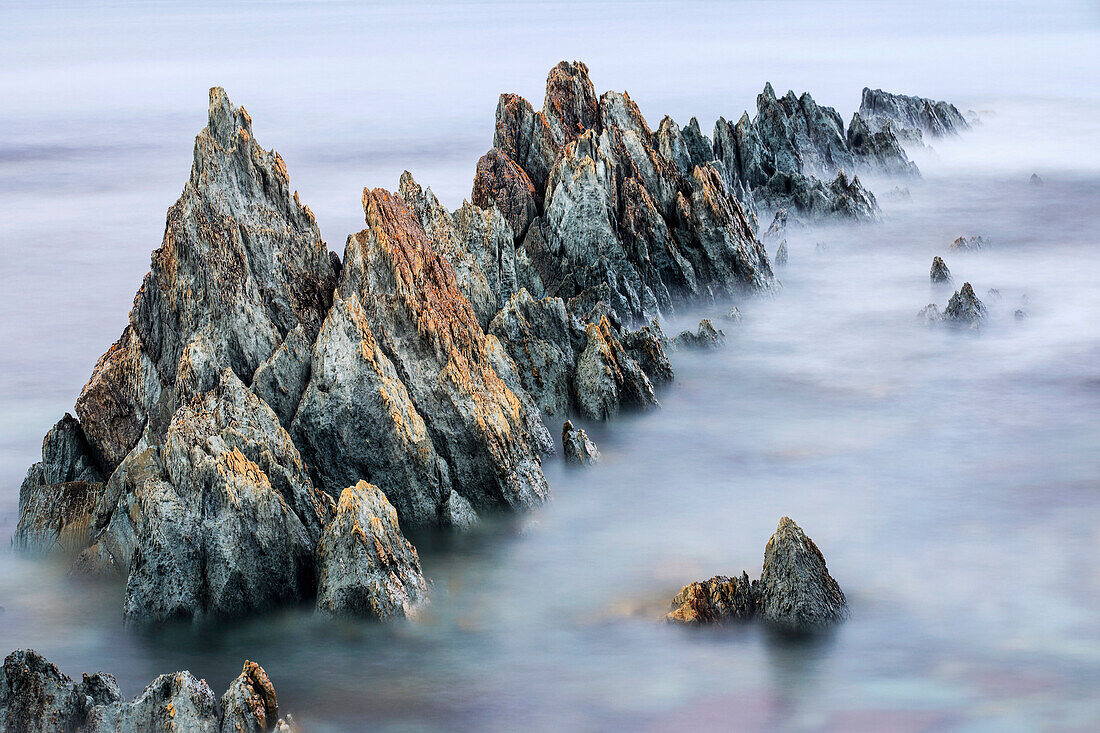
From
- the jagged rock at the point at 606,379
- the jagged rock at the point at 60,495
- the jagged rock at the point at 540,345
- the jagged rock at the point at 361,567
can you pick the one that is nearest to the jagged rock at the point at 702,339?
the jagged rock at the point at 606,379

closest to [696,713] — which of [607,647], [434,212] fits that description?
[607,647]

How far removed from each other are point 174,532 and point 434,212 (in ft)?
64.9

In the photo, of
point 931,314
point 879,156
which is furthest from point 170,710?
point 879,156

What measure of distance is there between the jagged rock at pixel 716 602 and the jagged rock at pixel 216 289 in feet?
36.8

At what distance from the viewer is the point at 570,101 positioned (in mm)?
58531

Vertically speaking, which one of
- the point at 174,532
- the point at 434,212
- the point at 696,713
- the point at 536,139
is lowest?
the point at 696,713

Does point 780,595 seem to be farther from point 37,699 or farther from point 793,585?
point 37,699

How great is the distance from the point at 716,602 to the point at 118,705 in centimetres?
1208

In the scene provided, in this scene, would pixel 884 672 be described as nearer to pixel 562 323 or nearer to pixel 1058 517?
pixel 1058 517

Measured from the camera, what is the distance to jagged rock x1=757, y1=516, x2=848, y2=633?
86.8ft

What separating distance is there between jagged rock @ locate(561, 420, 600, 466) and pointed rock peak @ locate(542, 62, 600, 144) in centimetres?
2407

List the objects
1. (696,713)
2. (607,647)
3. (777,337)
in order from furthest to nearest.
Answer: (777,337), (607,647), (696,713)

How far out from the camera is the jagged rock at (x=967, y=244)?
226 ft

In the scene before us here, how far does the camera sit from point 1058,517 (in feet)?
109
